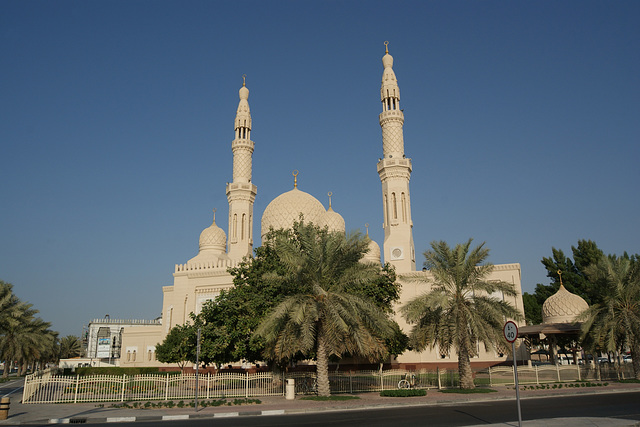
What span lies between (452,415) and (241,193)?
31.1 meters

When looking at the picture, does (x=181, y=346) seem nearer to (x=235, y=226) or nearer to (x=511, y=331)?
(x=235, y=226)

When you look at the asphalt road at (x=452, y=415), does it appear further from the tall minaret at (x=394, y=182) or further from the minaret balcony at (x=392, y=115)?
the minaret balcony at (x=392, y=115)

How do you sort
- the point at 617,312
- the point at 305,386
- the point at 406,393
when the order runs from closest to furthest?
1. the point at 406,393
2. the point at 305,386
3. the point at 617,312

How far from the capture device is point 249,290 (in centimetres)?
2291

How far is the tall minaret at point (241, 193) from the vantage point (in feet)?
133

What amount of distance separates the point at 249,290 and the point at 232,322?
5.47 feet

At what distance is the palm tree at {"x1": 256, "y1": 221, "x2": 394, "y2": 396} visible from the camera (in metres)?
17.2

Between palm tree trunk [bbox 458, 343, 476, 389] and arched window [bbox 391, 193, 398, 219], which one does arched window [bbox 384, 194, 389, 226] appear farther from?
palm tree trunk [bbox 458, 343, 476, 389]

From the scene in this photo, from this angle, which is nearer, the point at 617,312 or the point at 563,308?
the point at 617,312

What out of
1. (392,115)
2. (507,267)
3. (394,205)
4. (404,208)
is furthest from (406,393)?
(392,115)

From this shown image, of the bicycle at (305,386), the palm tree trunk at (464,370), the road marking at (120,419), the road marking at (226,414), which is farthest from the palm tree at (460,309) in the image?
the road marking at (120,419)

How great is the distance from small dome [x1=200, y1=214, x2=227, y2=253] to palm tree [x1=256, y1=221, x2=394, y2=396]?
24967 mm

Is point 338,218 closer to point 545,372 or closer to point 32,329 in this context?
point 545,372

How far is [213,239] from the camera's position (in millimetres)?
43094
